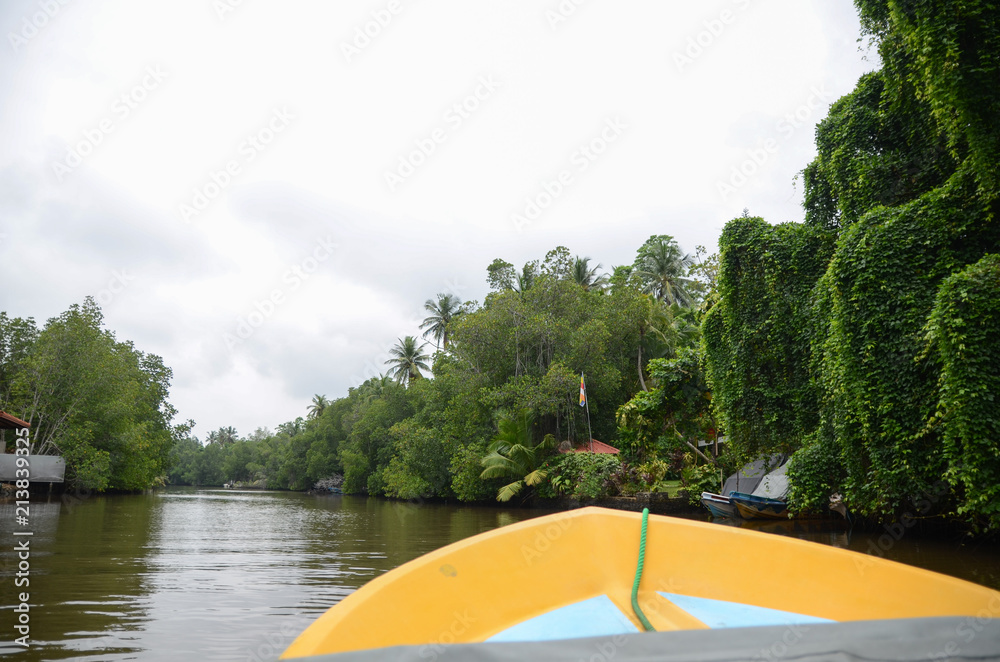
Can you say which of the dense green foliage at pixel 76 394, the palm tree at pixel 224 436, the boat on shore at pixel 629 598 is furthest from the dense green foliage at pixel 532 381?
the palm tree at pixel 224 436

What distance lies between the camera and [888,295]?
9055mm

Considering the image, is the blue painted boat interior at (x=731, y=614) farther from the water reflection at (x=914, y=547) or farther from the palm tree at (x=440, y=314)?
the palm tree at (x=440, y=314)

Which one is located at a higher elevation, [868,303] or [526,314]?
[526,314]

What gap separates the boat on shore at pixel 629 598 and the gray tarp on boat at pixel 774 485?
1307 centimetres

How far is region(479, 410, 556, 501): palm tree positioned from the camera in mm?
22094

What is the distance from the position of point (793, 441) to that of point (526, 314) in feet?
44.0

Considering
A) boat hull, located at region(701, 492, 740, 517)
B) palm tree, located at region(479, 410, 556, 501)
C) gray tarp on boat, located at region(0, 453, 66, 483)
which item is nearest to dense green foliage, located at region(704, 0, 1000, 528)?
boat hull, located at region(701, 492, 740, 517)

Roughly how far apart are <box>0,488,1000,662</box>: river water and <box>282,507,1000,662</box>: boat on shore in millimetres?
1851

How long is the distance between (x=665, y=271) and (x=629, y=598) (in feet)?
104

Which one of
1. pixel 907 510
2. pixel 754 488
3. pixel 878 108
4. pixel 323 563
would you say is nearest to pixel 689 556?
pixel 323 563

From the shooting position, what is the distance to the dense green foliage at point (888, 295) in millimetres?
7676

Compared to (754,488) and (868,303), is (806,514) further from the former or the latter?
(868,303)

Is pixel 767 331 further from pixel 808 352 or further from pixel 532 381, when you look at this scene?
pixel 532 381

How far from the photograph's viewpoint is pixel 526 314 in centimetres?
2464
